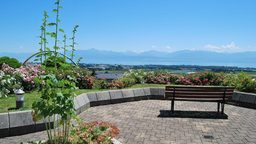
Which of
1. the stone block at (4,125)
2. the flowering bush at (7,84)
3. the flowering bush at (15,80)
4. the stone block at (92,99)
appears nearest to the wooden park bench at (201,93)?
the stone block at (92,99)

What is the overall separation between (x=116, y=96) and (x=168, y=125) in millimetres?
3033

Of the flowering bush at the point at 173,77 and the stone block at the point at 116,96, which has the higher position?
the flowering bush at the point at 173,77

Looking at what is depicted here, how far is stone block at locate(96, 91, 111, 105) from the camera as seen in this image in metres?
7.95

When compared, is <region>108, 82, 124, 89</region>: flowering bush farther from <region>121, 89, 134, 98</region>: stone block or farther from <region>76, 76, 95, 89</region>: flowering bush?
<region>121, 89, 134, 98</region>: stone block

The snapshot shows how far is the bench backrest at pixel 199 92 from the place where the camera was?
6.85 m

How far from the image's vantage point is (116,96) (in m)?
8.35

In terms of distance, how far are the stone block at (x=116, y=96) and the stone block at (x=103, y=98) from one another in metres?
0.17

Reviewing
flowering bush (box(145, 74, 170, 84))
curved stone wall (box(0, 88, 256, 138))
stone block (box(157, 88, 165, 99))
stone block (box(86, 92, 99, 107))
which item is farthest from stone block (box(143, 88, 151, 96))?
flowering bush (box(145, 74, 170, 84))

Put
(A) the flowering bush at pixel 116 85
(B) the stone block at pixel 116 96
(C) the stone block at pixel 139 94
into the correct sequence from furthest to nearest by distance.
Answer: (A) the flowering bush at pixel 116 85
(C) the stone block at pixel 139 94
(B) the stone block at pixel 116 96

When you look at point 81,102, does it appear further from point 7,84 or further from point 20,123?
point 7,84

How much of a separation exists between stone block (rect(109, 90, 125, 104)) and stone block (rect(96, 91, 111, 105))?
17 centimetres

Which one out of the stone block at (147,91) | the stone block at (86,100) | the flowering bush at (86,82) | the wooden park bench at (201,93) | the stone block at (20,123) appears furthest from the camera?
the flowering bush at (86,82)

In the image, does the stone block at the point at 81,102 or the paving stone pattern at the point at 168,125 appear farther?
the stone block at the point at 81,102

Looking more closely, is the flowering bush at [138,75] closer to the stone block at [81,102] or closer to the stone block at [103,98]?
the stone block at [103,98]
